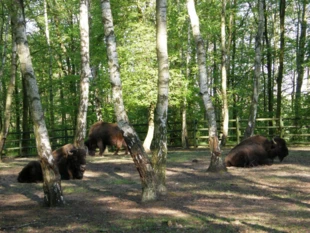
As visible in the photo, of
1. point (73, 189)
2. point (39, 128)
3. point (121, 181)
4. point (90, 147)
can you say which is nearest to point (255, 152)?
point (121, 181)

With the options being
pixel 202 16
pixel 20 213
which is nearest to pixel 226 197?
pixel 20 213

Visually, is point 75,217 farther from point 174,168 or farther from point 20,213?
point 174,168

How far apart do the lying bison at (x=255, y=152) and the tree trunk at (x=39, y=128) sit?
7.93 metres

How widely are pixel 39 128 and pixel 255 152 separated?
8964mm

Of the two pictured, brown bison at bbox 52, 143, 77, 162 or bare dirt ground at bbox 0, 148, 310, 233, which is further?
brown bison at bbox 52, 143, 77, 162

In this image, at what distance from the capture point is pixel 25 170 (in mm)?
12406

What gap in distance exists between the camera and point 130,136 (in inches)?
344

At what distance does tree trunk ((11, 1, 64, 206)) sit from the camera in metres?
8.45

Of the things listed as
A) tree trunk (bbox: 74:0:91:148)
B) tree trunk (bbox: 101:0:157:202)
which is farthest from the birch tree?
tree trunk (bbox: 74:0:91:148)

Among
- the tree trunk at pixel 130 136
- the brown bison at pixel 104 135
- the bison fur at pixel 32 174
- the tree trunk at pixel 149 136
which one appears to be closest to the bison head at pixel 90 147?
the brown bison at pixel 104 135

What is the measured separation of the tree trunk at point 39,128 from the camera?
845 centimetres

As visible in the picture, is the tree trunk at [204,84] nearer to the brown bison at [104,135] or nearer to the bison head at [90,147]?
the brown bison at [104,135]

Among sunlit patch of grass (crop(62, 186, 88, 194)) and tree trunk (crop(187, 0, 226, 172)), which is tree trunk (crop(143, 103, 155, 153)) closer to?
tree trunk (crop(187, 0, 226, 172))

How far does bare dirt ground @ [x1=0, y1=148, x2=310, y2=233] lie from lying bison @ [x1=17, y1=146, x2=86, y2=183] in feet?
1.01
